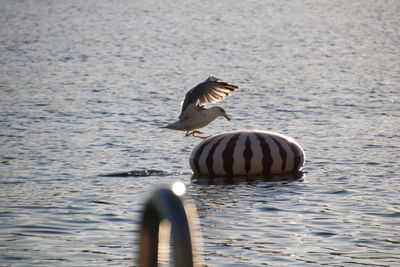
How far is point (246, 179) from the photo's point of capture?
46.9 ft

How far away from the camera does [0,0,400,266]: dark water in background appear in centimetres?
1061

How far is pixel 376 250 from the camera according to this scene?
10.2 meters

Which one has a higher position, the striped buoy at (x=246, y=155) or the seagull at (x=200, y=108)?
the seagull at (x=200, y=108)

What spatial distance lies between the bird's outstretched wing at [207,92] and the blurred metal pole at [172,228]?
11.2 m

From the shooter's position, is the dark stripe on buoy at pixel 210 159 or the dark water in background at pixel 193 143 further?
the dark stripe on buoy at pixel 210 159

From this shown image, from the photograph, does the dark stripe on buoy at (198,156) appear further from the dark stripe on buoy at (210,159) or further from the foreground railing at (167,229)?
the foreground railing at (167,229)

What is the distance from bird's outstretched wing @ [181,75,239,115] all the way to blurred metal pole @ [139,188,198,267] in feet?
36.8

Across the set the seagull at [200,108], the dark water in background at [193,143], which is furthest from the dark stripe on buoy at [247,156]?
the seagull at [200,108]

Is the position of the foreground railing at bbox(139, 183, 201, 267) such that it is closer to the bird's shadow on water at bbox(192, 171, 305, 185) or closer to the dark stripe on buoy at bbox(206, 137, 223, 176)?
the bird's shadow on water at bbox(192, 171, 305, 185)

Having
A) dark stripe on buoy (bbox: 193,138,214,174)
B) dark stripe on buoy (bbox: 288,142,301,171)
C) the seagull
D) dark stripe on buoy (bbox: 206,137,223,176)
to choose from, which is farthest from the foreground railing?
the seagull

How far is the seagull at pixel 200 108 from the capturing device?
50.5 feet

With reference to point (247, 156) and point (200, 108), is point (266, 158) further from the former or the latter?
point (200, 108)

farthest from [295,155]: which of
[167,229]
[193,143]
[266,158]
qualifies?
[167,229]

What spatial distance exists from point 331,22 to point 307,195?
48333 millimetres
